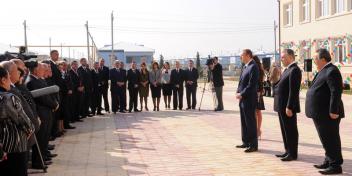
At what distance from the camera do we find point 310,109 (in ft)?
23.8

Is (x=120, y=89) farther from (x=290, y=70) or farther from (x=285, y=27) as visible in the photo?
(x=285, y=27)

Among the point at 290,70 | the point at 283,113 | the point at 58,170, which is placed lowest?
the point at 58,170

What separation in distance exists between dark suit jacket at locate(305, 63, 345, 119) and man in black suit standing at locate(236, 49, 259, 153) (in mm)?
1815

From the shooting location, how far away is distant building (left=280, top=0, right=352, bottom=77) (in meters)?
29.5

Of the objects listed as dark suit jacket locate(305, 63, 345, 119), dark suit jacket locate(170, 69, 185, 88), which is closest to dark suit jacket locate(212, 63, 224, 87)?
dark suit jacket locate(170, 69, 185, 88)

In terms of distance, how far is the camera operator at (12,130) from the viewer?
5.14m

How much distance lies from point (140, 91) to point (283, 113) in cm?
1029

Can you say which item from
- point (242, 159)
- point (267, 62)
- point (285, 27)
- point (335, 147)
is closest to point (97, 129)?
point (242, 159)

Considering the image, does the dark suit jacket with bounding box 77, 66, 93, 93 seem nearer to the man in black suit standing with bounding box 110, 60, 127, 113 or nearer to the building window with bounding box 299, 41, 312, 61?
the man in black suit standing with bounding box 110, 60, 127, 113

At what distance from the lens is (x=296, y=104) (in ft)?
25.6

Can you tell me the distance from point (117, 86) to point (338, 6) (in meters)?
19.0

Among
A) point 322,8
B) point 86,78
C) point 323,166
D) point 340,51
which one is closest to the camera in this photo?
point 323,166

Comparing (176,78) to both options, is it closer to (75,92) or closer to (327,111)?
A: (75,92)

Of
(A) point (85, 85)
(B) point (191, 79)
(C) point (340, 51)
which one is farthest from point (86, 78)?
(C) point (340, 51)
